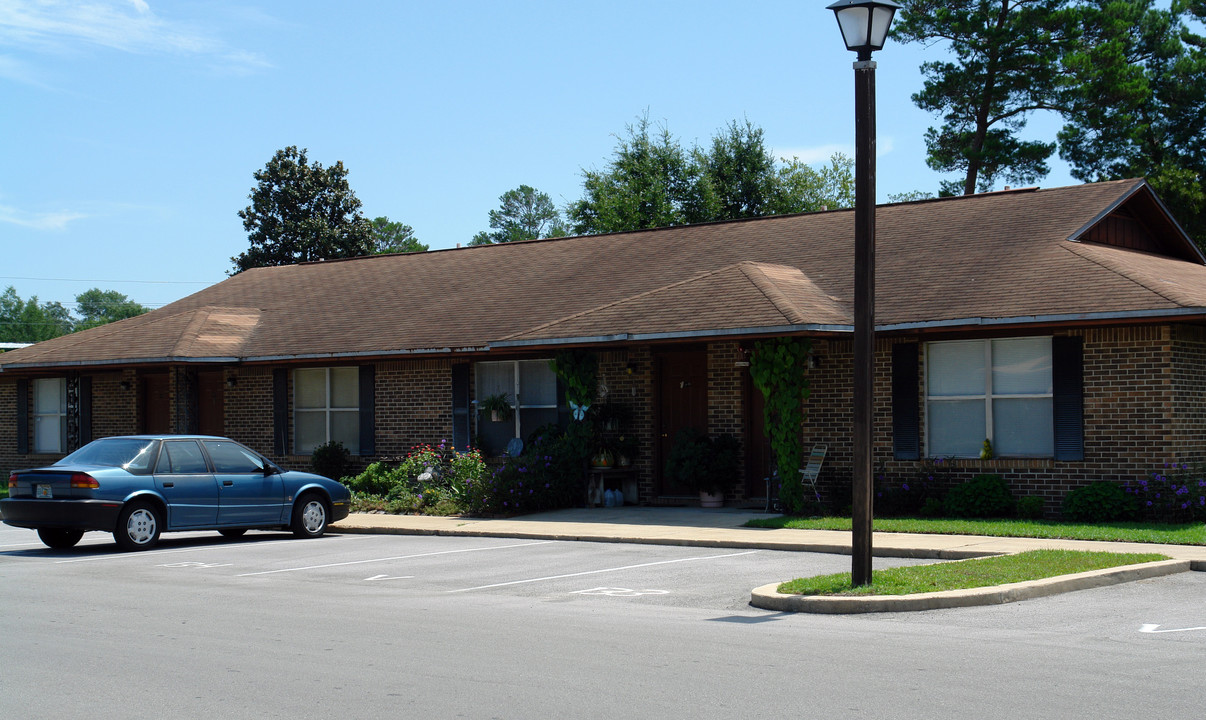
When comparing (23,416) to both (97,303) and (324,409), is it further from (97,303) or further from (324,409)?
(97,303)

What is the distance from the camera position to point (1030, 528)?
1581cm

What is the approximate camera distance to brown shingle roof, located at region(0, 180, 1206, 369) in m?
18.0

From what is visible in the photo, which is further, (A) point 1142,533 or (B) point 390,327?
(B) point 390,327

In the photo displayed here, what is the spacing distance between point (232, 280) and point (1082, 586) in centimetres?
2647

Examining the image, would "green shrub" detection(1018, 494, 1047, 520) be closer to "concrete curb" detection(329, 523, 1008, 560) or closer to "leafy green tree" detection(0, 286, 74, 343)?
"concrete curb" detection(329, 523, 1008, 560)

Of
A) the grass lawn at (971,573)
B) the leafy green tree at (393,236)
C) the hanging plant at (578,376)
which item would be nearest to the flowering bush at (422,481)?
the hanging plant at (578,376)

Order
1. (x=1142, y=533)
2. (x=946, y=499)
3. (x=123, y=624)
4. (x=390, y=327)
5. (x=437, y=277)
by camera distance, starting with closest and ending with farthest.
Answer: (x=123, y=624), (x=1142, y=533), (x=946, y=499), (x=390, y=327), (x=437, y=277)

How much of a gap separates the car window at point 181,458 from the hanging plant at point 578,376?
655 cm

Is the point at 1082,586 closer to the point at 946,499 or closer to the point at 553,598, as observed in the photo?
the point at 553,598

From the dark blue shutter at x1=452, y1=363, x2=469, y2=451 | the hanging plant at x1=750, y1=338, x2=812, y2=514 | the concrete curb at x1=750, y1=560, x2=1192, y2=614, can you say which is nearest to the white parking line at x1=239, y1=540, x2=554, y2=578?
the hanging plant at x1=750, y1=338, x2=812, y2=514

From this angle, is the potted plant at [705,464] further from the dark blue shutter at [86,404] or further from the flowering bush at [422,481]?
the dark blue shutter at [86,404]

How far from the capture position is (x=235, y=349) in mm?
26250

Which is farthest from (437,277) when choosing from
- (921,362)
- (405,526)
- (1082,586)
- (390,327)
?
(1082,586)

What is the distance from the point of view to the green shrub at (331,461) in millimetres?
24641
